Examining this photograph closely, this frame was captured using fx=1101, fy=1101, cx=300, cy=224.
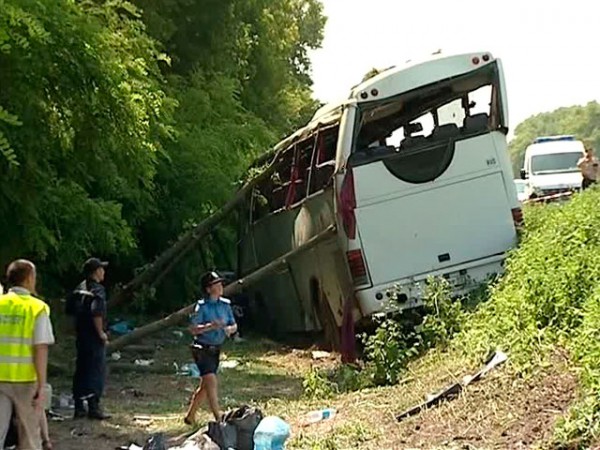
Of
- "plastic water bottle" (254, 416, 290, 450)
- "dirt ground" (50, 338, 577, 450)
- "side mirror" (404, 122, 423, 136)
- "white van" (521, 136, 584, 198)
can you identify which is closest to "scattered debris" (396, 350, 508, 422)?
"dirt ground" (50, 338, 577, 450)

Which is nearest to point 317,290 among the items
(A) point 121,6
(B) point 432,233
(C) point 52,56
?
(B) point 432,233

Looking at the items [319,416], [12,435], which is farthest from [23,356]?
[319,416]

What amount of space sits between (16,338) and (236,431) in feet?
5.89

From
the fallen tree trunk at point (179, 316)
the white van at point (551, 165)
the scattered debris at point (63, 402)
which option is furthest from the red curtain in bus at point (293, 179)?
the white van at point (551, 165)

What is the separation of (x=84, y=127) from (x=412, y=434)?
5.27 m

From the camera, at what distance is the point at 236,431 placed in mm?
8281

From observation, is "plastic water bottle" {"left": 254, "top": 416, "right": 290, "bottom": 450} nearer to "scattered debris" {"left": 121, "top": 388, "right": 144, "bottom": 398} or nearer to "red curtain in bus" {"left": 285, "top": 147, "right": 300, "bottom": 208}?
"scattered debris" {"left": 121, "top": 388, "right": 144, "bottom": 398}

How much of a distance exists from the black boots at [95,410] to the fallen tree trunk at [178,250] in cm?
767

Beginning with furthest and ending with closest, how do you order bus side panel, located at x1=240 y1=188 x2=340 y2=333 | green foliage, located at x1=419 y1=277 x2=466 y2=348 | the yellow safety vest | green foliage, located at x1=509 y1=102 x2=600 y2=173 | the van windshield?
green foliage, located at x1=509 y1=102 x2=600 y2=173, the van windshield, bus side panel, located at x1=240 y1=188 x2=340 y2=333, green foliage, located at x1=419 y1=277 x2=466 y2=348, the yellow safety vest

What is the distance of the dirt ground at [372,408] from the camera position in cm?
801

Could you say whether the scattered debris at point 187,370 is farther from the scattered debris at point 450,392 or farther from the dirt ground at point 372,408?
the scattered debris at point 450,392

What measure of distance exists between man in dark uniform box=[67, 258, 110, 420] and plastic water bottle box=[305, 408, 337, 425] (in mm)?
2329

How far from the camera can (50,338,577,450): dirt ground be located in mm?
8008

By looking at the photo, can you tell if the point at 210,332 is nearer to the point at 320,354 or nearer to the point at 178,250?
the point at 320,354
